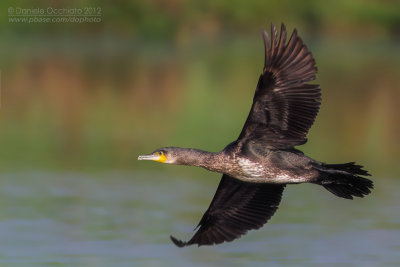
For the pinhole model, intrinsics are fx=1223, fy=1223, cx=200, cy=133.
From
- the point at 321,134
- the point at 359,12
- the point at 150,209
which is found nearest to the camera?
the point at 150,209

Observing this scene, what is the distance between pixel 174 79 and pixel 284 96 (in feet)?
→ 41.4

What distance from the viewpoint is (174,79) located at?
20.9 meters

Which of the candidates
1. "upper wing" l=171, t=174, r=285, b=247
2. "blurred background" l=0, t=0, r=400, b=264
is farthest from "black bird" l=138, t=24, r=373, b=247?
"blurred background" l=0, t=0, r=400, b=264

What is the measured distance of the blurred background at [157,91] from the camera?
12477mm

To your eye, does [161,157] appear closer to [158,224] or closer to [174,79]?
[158,224]

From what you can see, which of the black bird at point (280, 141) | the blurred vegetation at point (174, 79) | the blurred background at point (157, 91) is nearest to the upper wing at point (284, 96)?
the black bird at point (280, 141)

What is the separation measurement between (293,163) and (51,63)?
45.3 ft

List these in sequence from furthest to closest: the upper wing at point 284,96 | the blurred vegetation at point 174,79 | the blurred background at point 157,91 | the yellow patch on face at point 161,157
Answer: the blurred vegetation at point 174,79
the blurred background at point 157,91
the yellow patch on face at point 161,157
the upper wing at point 284,96

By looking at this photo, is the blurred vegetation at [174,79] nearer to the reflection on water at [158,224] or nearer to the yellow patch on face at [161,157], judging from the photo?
the reflection on water at [158,224]

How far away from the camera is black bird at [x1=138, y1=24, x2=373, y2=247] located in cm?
827

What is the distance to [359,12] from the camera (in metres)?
25.5

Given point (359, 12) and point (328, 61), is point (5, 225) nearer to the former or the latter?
point (328, 61)

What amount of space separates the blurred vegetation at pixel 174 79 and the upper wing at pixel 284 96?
4.43m

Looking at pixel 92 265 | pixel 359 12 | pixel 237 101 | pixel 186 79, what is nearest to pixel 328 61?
pixel 359 12
